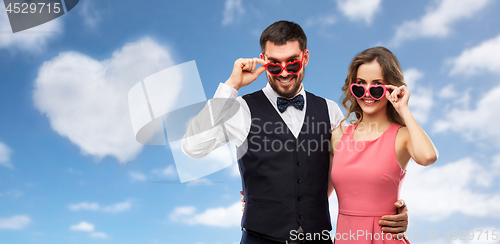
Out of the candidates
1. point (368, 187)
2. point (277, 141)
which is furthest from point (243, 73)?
point (368, 187)

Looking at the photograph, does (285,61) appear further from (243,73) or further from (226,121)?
(226,121)

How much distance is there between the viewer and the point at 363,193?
2812 millimetres

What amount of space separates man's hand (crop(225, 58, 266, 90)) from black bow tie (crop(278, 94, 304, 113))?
1.21 ft

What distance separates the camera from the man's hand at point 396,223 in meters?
2.74

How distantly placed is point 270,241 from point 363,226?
2.64 ft

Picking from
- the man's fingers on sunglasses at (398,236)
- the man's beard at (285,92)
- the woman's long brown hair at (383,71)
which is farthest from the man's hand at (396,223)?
the man's beard at (285,92)

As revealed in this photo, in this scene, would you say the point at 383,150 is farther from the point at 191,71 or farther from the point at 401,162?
the point at 191,71

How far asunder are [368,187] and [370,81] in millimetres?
854

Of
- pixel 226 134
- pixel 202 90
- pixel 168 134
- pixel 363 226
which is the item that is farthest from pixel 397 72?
pixel 168 134

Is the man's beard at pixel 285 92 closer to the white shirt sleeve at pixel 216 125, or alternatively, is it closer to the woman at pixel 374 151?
the white shirt sleeve at pixel 216 125

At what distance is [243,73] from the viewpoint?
10.8ft

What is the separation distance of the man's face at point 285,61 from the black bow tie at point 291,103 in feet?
0.15

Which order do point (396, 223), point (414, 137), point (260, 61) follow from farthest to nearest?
point (260, 61)
point (396, 223)
point (414, 137)

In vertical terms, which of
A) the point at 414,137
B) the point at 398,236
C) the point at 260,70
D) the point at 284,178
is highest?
the point at 260,70
